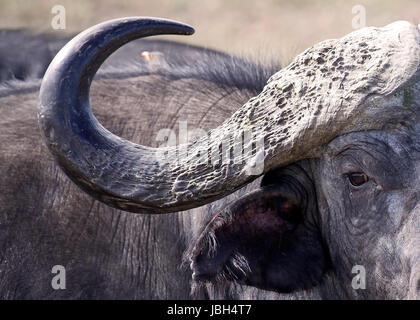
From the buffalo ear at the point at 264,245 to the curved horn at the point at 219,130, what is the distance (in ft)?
0.90

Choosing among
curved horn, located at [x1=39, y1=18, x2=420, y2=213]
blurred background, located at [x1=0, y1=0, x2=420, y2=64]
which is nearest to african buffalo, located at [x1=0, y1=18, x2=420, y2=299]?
Answer: curved horn, located at [x1=39, y1=18, x2=420, y2=213]

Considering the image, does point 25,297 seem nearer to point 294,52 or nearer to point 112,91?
point 112,91

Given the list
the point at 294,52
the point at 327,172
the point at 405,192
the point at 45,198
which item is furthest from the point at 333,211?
the point at 294,52

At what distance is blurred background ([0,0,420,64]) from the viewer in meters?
14.6

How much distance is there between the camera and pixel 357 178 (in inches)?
156

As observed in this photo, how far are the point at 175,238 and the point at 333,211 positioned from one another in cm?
120

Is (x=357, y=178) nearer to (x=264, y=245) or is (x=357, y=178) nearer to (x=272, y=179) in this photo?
(x=272, y=179)

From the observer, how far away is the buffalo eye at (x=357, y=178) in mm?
3914

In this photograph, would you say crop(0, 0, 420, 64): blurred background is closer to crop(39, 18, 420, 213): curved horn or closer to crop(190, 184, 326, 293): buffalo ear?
crop(190, 184, 326, 293): buffalo ear

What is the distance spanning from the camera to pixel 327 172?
411cm

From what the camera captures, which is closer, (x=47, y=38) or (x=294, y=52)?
(x=294, y=52)

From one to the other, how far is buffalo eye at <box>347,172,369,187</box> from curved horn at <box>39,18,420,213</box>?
22 cm

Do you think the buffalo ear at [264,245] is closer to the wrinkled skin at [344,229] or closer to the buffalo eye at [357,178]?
the wrinkled skin at [344,229]

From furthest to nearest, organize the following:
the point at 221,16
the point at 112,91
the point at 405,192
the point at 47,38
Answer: the point at 221,16, the point at 47,38, the point at 112,91, the point at 405,192
